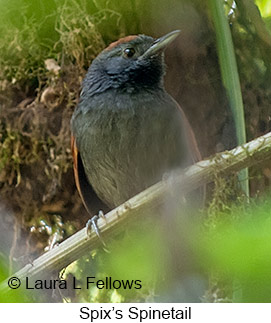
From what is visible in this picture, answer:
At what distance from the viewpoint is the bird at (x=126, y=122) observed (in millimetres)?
1445

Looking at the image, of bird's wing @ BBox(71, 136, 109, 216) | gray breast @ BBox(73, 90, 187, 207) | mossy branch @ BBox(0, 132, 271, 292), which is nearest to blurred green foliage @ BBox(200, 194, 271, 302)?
mossy branch @ BBox(0, 132, 271, 292)

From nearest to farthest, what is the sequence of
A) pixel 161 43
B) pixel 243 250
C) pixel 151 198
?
1. pixel 243 250
2. pixel 151 198
3. pixel 161 43

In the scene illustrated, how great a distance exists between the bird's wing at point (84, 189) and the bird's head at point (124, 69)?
171 mm

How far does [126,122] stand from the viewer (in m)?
1.48

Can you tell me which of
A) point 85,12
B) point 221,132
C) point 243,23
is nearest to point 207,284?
point 221,132

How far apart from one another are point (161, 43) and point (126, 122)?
0.72 ft

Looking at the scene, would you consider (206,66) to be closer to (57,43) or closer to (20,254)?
(57,43)

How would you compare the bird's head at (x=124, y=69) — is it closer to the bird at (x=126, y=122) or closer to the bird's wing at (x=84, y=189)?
the bird at (x=126, y=122)

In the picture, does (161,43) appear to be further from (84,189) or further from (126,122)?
(84,189)

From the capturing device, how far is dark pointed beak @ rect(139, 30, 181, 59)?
1393 millimetres

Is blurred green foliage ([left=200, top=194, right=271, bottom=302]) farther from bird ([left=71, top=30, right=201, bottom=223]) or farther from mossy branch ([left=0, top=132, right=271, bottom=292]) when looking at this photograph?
bird ([left=71, top=30, right=201, bottom=223])

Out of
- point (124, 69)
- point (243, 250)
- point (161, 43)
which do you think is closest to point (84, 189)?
point (124, 69)

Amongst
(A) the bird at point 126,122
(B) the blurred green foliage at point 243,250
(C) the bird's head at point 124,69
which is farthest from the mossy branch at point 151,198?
(C) the bird's head at point 124,69

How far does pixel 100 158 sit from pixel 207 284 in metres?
0.51
